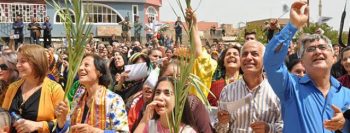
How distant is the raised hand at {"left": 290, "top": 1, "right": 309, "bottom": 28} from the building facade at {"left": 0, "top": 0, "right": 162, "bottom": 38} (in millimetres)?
28469

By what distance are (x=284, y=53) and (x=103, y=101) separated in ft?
4.28

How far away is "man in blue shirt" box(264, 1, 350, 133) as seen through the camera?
8.84 feet

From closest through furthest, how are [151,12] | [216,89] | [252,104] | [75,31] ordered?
1. [75,31]
2. [252,104]
3. [216,89]
4. [151,12]

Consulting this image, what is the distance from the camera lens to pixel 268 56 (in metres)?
2.71

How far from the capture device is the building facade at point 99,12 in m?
36.2

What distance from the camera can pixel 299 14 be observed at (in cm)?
268

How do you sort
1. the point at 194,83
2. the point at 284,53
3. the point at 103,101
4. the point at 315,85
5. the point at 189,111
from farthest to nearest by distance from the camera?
1. the point at 103,101
2. the point at 189,111
3. the point at 315,85
4. the point at 284,53
5. the point at 194,83

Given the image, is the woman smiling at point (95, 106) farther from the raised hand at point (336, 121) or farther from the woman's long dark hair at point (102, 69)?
the raised hand at point (336, 121)

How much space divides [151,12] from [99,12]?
680 centimetres

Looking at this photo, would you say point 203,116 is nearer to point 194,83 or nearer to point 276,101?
point 276,101

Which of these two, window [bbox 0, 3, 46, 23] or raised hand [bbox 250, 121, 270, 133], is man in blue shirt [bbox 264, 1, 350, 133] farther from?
window [bbox 0, 3, 46, 23]

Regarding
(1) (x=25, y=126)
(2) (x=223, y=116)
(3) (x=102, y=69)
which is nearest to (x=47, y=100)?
(1) (x=25, y=126)

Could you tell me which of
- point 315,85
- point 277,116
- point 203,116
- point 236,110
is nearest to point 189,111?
point 203,116

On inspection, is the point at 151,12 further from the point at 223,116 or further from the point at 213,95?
the point at 213,95
